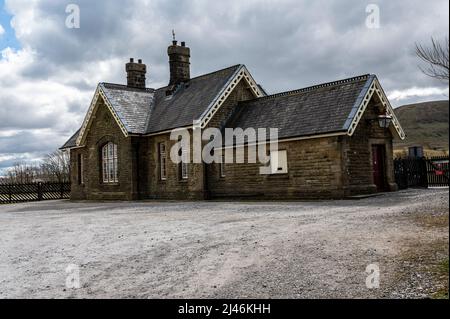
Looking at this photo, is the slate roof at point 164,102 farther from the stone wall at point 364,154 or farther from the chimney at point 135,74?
the stone wall at point 364,154

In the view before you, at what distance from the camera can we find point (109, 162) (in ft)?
107

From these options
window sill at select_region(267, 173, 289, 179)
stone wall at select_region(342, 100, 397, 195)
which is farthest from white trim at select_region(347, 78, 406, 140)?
window sill at select_region(267, 173, 289, 179)

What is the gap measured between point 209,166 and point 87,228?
12608mm

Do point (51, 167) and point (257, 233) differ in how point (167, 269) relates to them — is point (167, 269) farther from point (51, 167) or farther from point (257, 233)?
point (51, 167)

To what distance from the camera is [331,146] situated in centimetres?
2147

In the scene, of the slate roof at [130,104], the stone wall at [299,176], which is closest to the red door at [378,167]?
the stone wall at [299,176]

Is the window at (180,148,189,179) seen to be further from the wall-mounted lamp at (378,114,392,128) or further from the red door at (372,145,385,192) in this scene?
the wall-mounted lamp at (378,114,392,128)

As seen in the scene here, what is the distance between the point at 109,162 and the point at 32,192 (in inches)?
448

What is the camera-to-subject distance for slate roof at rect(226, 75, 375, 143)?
2195cm

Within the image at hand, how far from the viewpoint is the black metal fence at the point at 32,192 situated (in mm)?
38375

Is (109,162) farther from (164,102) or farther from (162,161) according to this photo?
(164,102)

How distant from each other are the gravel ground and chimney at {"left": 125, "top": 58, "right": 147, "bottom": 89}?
23635 mm
